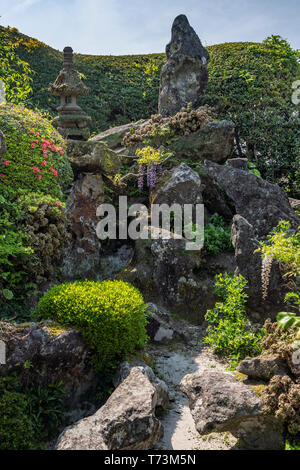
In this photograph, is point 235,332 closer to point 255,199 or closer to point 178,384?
point 178,384

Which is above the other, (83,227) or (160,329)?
(83,227)

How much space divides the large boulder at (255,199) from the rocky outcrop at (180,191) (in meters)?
0.86

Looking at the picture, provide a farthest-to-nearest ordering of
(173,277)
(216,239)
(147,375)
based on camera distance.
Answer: (216,239) → (173,277) → (147,375)

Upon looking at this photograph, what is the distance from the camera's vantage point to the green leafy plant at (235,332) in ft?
19.2

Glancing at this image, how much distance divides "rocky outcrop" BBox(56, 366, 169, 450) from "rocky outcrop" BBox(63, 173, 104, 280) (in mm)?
3976

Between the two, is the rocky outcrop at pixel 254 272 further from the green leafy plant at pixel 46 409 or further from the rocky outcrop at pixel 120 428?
the green leafy plant at pixel 46 409

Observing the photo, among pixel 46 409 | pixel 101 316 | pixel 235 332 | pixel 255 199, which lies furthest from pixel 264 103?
pixel 46 409

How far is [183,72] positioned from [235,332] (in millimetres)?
10970

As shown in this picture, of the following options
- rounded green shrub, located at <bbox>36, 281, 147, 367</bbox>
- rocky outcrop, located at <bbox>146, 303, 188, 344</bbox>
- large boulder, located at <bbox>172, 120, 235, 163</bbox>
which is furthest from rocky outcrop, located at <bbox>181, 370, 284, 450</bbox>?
large boulder, located at <bbox>172, 120, 235, 163</bbox>

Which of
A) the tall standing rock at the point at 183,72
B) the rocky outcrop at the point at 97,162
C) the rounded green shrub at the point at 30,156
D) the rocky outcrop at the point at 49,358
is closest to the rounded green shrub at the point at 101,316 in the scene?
the rocky outcrop at the point at 49,358

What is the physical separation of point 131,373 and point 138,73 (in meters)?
19.6

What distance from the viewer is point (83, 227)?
27.1 feet

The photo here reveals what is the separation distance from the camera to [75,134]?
497 inches
